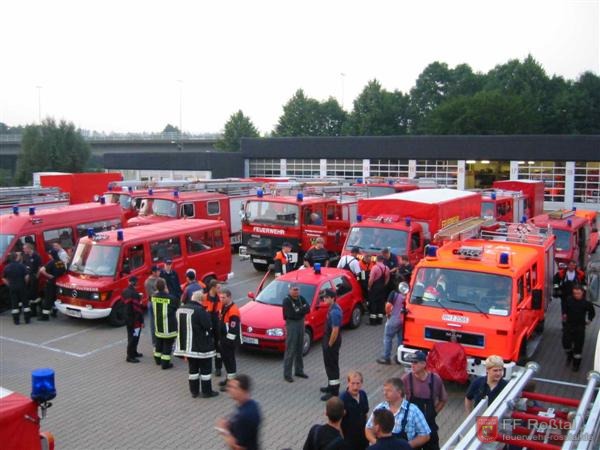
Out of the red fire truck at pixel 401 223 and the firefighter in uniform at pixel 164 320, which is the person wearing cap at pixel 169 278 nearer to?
the firefighter in uniform at pixel 164 320

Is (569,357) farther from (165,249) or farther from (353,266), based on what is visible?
(165,249)

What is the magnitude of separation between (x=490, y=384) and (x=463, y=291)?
10.9 ft

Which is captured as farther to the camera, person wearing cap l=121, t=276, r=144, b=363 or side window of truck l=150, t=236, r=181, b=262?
side window of truck l=150, t=236, r=181, b=262

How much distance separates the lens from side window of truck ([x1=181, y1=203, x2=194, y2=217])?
2168 cm

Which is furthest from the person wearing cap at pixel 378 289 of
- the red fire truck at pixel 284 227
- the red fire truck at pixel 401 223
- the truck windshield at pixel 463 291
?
the red fire truck at pixel 284 227

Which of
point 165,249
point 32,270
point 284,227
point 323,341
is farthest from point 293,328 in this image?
point 284,227

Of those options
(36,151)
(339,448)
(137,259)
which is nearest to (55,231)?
(137,259)

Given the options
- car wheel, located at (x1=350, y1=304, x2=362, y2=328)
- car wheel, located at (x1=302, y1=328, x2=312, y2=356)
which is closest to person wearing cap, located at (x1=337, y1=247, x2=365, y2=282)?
car wheel, located at (x1=350, y1=304, x2=362, y2=328)

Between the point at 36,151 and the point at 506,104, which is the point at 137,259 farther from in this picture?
the point at 506,104

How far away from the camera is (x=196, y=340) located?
938cm

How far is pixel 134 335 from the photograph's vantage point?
11297mm

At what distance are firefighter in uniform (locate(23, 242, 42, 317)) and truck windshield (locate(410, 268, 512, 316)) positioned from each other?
29.4 feet

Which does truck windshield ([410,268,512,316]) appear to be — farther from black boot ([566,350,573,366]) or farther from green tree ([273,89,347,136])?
green tree ([273,89,347,136])

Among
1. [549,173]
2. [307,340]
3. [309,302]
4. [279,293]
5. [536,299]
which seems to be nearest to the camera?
[536,299]
